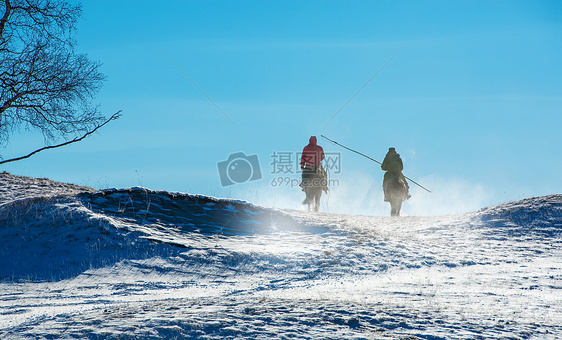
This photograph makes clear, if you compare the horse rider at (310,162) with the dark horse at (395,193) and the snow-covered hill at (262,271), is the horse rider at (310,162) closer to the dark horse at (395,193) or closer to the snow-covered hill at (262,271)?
the dark horse at (395,193)

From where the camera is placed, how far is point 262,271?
10.6 meters

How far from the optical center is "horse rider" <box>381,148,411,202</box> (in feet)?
64.4

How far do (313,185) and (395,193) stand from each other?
3342 millimetres

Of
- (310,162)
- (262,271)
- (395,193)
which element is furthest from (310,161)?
(262,271)

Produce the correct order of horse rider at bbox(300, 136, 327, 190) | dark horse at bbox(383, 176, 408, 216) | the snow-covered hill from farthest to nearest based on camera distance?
horse rider at bbox(300, 136, 327, 190), dark horse at bbox(383, 176, 408, 216), the snow-covered hill

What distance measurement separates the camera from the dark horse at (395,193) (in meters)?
19.5

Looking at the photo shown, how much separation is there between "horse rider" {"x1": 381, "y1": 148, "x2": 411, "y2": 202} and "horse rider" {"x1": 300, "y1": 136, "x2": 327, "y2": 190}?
8.70 feet

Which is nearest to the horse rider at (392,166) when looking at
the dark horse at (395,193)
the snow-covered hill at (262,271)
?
the dark horse at (395,193)

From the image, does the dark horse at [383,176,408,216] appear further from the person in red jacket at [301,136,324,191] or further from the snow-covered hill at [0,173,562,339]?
the person in red jacket at [301,136,324,191]

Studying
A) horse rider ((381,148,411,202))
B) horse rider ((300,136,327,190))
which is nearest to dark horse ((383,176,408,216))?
horse rider ((381,148,411,202))

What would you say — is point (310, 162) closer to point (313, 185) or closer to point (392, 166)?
point (313, 185)

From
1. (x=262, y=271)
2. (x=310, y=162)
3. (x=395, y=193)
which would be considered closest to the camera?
(x=262, y=271)

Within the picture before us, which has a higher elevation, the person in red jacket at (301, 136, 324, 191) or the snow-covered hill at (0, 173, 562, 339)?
the person in red jacket at (301, 136, 324, 191)

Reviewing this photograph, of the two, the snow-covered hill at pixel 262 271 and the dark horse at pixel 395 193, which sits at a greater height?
the dark horse at pixel 395 193
